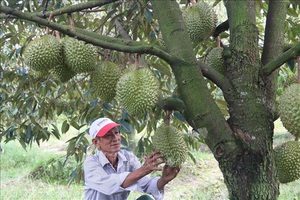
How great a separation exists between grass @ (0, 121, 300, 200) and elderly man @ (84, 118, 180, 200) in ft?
8.12

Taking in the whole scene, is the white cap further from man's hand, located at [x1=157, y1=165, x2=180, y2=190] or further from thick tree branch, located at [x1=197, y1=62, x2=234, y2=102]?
thick tree branch, located at [x1=197, y1=62, x2=234, y2=102]

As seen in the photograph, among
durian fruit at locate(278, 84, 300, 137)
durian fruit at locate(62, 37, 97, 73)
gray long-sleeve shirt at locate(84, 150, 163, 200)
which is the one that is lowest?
gray long-sleeve shirt at locate(84, 150, 163, 200)

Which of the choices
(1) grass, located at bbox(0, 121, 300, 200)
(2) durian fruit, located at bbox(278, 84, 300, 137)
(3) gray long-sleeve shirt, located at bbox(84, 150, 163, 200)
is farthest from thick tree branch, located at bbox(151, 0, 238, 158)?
(1) grass, located at bbox(0, 121, 300, 200)

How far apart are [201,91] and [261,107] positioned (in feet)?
0.52

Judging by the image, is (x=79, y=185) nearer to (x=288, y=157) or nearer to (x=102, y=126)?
(x=102, y=126)

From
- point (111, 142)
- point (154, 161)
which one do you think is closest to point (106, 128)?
point (111, 142)

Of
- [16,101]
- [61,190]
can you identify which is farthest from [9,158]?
[16,101]

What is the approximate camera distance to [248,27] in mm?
1083

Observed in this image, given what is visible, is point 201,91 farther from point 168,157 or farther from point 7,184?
point 7,184

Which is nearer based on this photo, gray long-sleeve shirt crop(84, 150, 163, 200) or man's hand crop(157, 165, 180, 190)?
man's hand crop(157, 165, 180, 190)

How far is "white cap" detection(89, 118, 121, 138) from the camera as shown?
1.69 metres

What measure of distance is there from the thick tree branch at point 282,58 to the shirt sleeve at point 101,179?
31.4 inches

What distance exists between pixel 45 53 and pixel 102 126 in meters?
0.65

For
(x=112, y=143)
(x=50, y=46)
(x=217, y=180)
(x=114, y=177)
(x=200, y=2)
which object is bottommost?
(x=217, y=180)
